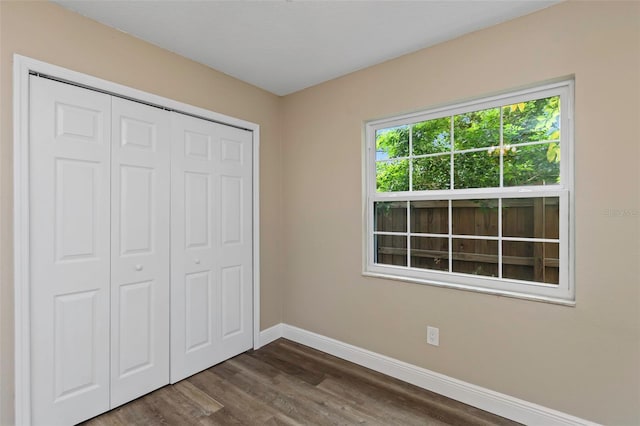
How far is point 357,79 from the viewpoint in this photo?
265 cm

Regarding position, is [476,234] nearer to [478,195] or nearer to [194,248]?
[478,195]

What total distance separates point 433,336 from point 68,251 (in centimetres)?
249

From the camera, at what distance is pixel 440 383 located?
7.18 feet

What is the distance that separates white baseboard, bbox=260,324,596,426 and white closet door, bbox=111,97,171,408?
1.09m

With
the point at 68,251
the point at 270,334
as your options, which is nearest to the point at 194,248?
the point at 68,251

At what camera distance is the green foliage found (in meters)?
1.91

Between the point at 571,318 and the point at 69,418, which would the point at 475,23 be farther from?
the point at 69,418

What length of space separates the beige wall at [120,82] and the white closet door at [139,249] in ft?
0.81

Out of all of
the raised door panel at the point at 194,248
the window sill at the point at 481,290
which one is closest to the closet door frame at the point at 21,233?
the raised door panel at the point at 194,248

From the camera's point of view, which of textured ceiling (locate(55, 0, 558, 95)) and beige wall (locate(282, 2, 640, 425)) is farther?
textured ceiling (locate(55, 0, 558, 95))

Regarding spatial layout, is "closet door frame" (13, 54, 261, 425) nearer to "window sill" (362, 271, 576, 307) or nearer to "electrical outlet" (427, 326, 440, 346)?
"window sill" (362, 271, 576, 307)

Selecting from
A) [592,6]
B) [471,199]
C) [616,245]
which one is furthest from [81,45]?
[616,245]

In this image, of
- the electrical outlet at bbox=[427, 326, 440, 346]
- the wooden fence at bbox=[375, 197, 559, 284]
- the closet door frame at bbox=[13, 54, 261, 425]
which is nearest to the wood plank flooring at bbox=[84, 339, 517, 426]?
the electrical outlet at bbox=[427, 326, 440, 346]

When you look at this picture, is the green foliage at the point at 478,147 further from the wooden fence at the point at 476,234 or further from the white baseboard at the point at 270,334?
the white baseboard at the point at 270,334
